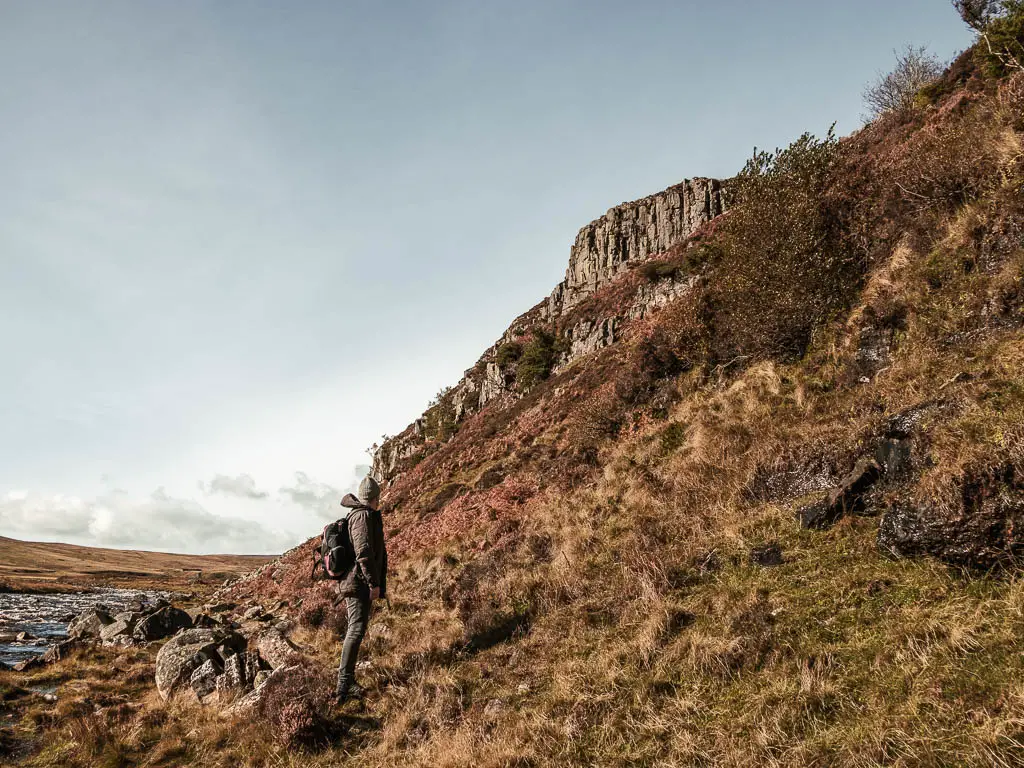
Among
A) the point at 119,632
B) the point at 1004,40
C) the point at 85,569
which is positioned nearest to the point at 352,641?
the point at 119,632

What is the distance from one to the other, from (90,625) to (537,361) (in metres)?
26.2

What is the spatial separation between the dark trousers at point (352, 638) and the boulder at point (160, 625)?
9.79 metres

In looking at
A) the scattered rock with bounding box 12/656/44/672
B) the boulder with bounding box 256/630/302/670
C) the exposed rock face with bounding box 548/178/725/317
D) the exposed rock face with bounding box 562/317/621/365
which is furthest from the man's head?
the exposed rock face with bounding box 548/178/725/317

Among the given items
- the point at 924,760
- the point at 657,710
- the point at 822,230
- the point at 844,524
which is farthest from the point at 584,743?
the point at 822,230

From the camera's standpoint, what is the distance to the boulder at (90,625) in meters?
13.2

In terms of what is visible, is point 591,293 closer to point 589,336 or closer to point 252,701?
point 589,336

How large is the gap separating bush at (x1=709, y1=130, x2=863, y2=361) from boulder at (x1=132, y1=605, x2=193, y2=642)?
56.5 ft

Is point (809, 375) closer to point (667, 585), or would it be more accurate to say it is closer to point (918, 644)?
point (667, 585)

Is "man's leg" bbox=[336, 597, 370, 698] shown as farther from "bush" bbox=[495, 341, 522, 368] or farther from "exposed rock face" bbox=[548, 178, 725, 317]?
"exposed rock face" bbox=[548, 178, 725, 317]

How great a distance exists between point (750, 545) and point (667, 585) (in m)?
1.30

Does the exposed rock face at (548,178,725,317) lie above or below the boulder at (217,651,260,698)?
above

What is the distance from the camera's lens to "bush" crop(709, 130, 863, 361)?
12.4 metres

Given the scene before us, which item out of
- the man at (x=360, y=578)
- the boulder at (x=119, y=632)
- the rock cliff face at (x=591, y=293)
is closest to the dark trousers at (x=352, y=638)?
the man at (x=360, y=578)

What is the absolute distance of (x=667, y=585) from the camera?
667cm
